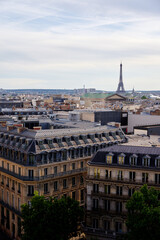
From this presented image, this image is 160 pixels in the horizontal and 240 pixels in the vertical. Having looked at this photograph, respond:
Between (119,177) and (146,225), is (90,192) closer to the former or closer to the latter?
(119,177)

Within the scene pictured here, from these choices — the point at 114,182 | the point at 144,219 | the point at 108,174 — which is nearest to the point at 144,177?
the point at 114,182

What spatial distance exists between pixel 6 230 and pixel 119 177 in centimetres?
3049

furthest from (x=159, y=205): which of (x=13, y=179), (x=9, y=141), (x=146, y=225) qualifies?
(x=9, y=141)

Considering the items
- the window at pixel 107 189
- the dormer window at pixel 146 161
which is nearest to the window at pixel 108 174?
the window at pixel 107 189

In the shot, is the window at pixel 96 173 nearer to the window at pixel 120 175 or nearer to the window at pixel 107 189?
the window at pixel 107 189

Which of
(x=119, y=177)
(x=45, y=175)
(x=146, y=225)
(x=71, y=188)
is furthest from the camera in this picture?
(x=71, y=188)

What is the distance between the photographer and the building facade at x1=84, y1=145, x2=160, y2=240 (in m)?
60.2

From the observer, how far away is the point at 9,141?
75.2 m

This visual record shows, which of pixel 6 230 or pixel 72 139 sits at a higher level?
pixel 72 139

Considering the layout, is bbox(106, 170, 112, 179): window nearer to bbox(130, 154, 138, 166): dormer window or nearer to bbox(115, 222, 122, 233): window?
bbox(130, 154, 138, 166): dormer window

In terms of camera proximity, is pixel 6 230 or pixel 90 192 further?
pixel 6 230

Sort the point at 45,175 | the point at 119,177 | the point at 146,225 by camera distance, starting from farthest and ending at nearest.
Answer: the point at 45,175 → the point at 119,177 → the point at 146,225

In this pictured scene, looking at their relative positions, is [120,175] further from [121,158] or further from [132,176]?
[121,158]

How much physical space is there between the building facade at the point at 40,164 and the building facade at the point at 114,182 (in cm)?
921
